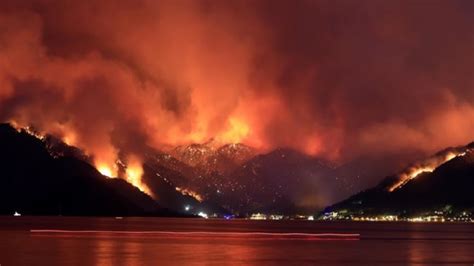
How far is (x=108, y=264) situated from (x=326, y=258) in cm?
2595

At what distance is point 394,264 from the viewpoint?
78375 millimetres

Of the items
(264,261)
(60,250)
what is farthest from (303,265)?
(60,250)

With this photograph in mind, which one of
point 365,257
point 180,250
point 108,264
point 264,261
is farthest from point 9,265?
point 365,257

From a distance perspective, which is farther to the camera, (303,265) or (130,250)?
(130,250)

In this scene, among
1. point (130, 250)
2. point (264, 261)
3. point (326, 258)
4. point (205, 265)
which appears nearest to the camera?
point (205, 265)

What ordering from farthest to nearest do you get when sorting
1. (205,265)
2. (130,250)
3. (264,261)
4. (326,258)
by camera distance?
(130,250)
(326,258)
(264,261)
(205,265)

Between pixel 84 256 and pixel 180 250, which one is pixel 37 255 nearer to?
pixel 84 256

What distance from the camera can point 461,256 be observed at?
92312mm

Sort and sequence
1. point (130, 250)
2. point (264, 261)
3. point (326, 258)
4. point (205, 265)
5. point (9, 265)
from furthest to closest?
1. point (130, 250)
2. point (326, 258)
3. point (264, 261)
4. point (205, 265)
5. point (9, 265)

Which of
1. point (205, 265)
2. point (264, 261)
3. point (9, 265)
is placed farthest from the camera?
point (264, 261)

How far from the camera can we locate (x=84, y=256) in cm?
8050

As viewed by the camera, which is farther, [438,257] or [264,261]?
[438,257]

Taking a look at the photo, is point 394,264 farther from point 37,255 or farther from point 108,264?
point 37,255

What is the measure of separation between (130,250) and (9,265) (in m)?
26.3
